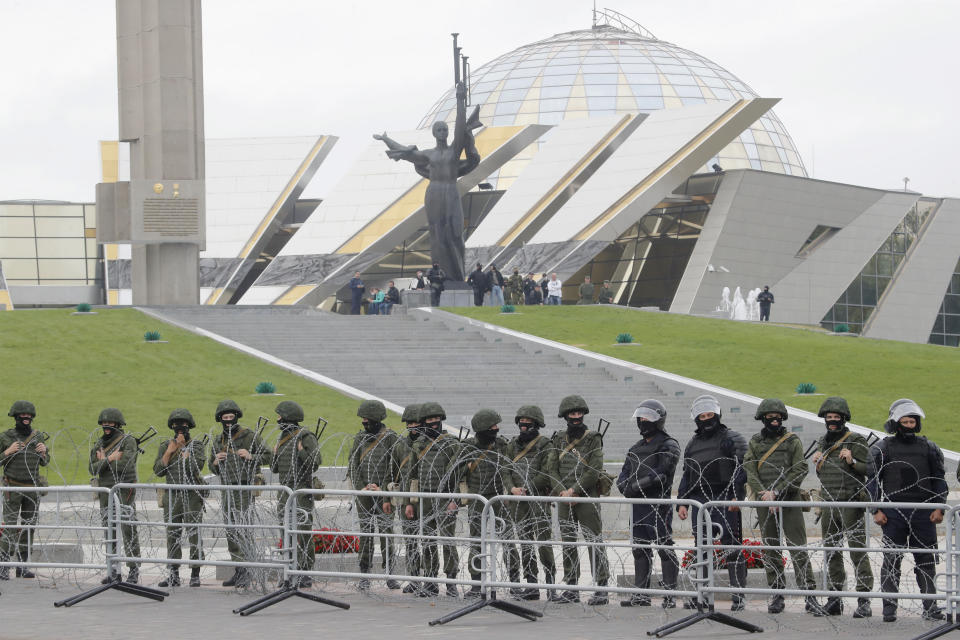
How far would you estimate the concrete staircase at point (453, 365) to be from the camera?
20.8 m

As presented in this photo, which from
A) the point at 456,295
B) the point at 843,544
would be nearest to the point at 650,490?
the point at 843,544

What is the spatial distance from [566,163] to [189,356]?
965 inches

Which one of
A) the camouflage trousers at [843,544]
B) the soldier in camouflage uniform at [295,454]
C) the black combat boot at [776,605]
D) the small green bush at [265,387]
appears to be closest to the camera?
the camouflage trousers at [843,544]

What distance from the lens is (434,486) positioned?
429 inches

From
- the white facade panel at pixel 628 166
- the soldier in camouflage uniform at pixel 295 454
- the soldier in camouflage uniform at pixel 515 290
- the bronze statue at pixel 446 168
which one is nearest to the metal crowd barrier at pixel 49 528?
the soldier in camouflage uniform at pixel 295 454

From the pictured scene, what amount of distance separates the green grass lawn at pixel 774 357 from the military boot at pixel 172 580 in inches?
440

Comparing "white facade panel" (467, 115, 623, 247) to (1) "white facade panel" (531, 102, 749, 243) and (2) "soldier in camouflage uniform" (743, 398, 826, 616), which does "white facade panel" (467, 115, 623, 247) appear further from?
(2) "soldier in camouflage uniform" (743, 398, 826, 616)

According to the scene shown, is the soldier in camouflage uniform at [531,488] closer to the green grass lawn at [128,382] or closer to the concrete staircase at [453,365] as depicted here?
the green grass lawn at [128,382]

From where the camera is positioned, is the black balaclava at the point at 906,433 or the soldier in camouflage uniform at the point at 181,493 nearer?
the black balaclava at the point at 906,433

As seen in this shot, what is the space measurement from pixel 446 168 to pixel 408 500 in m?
21.4

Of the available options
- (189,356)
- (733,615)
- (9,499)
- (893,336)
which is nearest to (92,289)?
(893,336)

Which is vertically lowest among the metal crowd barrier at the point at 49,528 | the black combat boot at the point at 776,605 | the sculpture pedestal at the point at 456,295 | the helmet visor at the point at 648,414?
the black combat boot at the point at 776,605

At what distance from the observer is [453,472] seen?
10930 millimetres

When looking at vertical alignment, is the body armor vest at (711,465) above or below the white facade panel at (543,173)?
below
